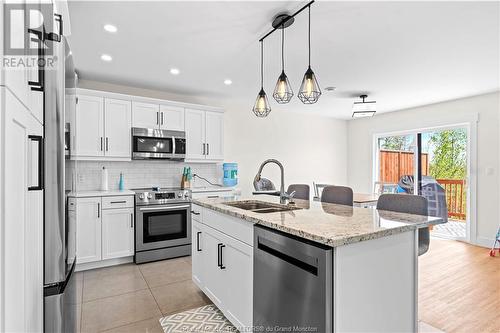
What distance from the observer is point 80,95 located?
3512mm

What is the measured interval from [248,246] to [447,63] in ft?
10.8

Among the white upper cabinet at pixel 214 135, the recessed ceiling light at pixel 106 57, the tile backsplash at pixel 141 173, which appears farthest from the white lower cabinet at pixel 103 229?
the recessed ceiling light at pixel 106 57

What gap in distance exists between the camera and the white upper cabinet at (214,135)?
4512mm

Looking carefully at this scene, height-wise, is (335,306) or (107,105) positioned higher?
(107,105)

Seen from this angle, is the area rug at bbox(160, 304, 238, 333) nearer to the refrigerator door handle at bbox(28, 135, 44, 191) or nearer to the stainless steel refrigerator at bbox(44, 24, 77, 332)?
the stainless steel refrigerator at bbox(44, 24, 77, 332)

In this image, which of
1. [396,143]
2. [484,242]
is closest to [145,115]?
[396,143]

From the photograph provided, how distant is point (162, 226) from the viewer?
3756mm

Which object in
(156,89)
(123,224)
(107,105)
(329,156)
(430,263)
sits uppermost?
(156,89)

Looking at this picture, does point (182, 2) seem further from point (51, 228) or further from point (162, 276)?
point (162, 276)

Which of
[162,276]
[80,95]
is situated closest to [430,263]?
[162,276]

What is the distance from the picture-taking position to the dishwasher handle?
4.41 feet

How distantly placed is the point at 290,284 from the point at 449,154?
5125 mm

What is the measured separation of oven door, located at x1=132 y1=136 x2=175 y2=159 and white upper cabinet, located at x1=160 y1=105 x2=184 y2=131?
0.66 feet

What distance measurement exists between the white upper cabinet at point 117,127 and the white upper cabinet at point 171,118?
0.46m
